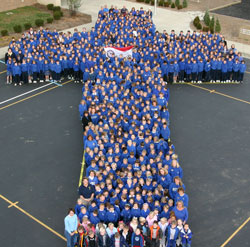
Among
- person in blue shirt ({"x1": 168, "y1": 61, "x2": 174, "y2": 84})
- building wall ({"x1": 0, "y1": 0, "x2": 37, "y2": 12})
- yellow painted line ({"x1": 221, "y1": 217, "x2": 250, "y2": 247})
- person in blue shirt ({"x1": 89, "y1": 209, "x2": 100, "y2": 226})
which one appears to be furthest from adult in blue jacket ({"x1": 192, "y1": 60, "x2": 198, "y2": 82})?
building wall ({"x1": 0, "y1": 0, "x2": 37, "y2": 12})

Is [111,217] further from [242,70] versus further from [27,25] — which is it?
[27,25]

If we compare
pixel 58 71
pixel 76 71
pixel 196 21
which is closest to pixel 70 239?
pixel 76 71

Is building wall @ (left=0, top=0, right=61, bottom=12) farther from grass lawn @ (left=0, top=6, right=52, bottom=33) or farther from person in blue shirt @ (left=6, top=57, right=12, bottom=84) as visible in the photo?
person in blue shirt @ (left=6, top=57, right=12, bottom=84)

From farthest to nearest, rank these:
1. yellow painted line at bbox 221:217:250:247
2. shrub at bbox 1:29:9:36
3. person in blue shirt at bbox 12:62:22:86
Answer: shrub at bbox 1:29:9:36
person in blue shirt at bbox 12:62:22:86
yellow painted line at bbox 221:217:250:247

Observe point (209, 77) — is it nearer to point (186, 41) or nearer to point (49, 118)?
point (186, 41)

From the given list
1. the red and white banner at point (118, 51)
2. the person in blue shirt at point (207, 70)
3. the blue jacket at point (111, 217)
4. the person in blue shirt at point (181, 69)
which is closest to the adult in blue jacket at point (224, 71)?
the person in blue shirt at point (207, 70)

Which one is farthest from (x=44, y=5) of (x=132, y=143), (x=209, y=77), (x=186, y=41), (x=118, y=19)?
(x=132, y=143)

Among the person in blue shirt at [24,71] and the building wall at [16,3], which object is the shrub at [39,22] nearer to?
the building wall at [16,3]
